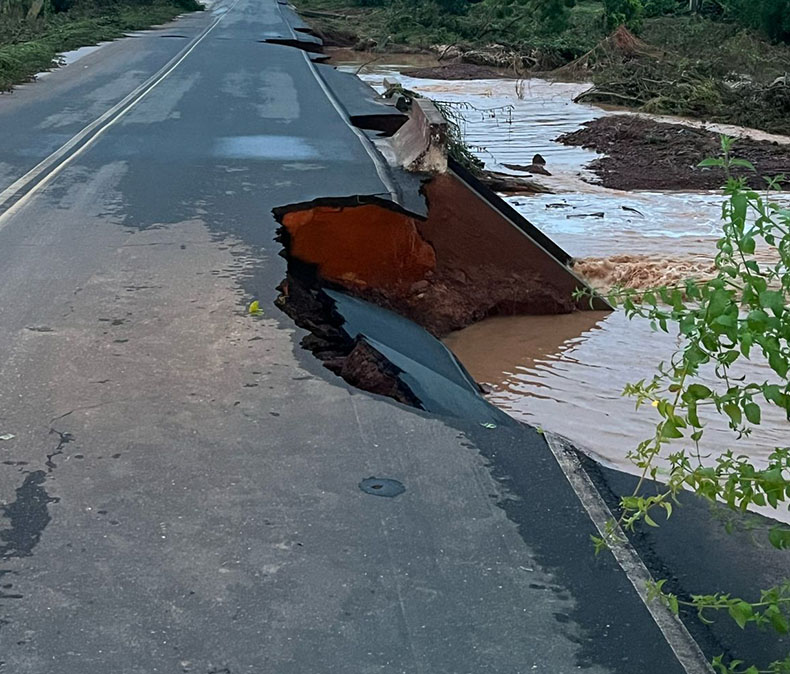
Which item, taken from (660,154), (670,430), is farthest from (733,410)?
(660,154)

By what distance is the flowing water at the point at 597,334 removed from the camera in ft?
23.9

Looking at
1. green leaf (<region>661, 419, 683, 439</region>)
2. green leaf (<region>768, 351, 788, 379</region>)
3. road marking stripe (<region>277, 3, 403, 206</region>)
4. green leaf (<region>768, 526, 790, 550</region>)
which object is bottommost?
road marking stripe (<region>277, 3, 403, 206</region>)

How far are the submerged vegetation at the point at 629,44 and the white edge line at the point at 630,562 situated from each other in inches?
819

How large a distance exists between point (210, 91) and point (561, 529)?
1645 centimetres

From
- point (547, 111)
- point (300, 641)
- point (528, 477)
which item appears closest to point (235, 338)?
point (528, 477)

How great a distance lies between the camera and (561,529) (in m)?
4.31

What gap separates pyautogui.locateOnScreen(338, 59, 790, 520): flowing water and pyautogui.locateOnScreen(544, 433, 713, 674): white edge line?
115 cm

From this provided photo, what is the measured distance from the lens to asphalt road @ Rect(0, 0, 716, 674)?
350cm

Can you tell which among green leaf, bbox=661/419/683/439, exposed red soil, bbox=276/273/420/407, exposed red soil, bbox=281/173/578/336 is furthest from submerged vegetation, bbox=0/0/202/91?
green leaf, bbox=661/419/683/439

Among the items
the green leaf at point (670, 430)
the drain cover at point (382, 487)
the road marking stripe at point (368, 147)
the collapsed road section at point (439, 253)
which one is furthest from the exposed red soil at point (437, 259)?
the green leaf at point (670, 430)

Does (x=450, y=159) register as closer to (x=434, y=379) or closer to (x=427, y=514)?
(x=434, y=379)

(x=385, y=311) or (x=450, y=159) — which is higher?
(x=450, y=159)

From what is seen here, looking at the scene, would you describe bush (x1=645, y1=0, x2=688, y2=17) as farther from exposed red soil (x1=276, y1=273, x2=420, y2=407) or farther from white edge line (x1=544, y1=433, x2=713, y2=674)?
white edge line (x1=544, y1=433, x2=713, y2=674)

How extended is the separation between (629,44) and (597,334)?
29.0 metres
